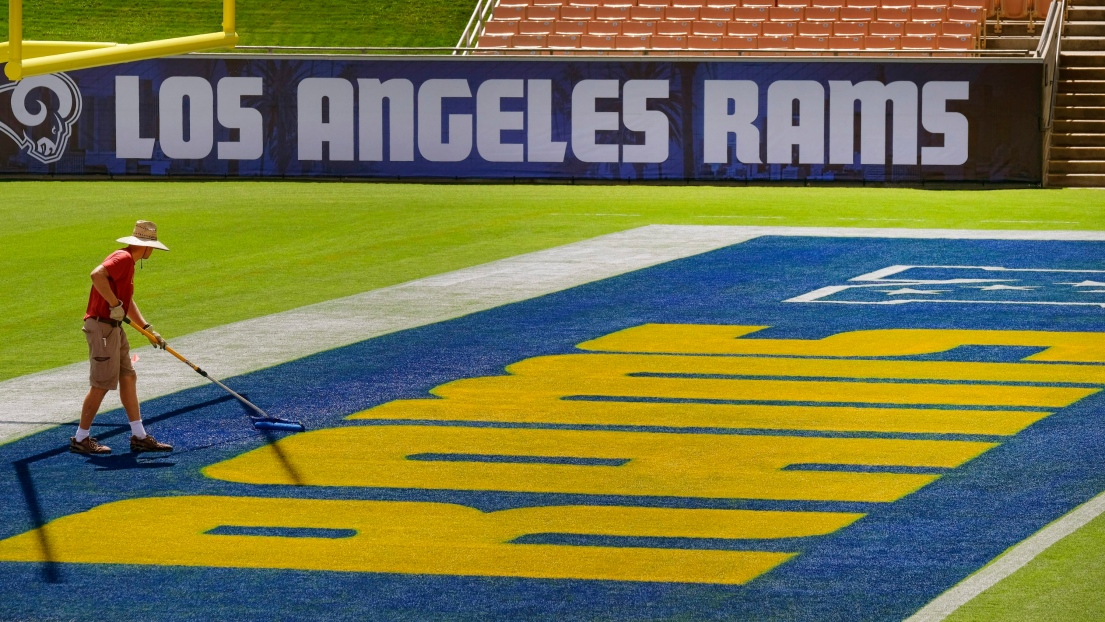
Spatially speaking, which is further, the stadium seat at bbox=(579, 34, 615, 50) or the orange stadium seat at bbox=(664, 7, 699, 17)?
the orange stadium seat at bbox=(664, 7, 699, 17)

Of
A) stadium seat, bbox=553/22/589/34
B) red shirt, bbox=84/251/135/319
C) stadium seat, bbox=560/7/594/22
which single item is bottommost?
red shirt, bbox=84/251/135/319

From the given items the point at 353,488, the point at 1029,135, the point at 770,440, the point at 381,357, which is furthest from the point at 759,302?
the point at 1029,135

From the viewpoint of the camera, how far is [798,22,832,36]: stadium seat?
3494cm

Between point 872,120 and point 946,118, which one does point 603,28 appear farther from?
point 946,118

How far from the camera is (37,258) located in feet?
68.9

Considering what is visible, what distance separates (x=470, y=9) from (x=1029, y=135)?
1437cm

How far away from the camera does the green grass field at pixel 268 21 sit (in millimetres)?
37969

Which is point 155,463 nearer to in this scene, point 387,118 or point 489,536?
point 489,536

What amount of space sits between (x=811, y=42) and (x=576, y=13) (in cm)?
543

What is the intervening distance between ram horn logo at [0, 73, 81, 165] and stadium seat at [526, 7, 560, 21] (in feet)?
33.3

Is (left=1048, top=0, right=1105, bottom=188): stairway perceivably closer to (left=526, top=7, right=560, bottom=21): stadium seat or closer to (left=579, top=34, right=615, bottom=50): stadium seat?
(left=579, top=34, right=615, bottom=50): stadium seat

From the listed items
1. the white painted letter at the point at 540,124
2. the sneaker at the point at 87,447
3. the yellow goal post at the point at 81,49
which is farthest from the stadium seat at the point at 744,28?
the sneaker at the point at 87,447

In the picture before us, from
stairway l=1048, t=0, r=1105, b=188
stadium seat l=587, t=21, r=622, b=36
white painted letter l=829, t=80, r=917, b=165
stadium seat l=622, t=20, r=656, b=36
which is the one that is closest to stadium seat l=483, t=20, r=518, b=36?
stadium seat l=587, t=21, r=622, b=36

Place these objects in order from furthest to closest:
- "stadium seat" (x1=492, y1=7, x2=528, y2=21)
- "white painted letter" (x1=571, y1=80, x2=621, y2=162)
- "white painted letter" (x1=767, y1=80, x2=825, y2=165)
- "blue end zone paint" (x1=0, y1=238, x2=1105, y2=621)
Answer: "stadium seat" (x1=492, y1=7, x2=528, y2=21)
"white painted letter" (x1=571, y1=80, x2=621, y2=162)
"white painted letter" (x1=767, y1=80, x2=825, y2=165)
"blue end zone paint" (x1=0, y1=238, x2=1105, y2=621)
